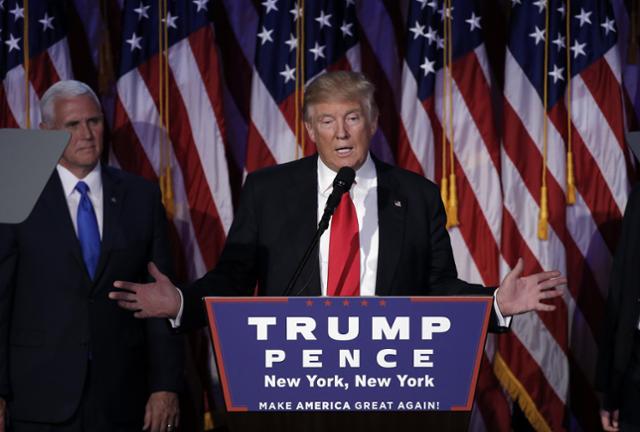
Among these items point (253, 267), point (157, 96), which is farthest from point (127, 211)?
point (157, 96)

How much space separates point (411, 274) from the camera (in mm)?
2422

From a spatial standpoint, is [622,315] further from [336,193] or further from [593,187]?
[336,193]

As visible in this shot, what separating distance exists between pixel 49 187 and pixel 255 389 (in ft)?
4.54

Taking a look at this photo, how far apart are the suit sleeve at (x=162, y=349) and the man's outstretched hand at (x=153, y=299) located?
91cm

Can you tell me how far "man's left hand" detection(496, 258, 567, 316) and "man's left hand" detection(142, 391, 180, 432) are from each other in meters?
1.39

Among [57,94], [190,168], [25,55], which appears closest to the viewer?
[57,94]

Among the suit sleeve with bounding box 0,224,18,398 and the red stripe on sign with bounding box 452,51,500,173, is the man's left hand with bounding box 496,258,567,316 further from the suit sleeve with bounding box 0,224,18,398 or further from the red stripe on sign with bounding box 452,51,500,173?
the red stripe on sign with bounding box 452,51,500,173

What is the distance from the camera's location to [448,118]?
12.5 feet

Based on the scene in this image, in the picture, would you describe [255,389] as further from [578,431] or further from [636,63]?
[636,63]

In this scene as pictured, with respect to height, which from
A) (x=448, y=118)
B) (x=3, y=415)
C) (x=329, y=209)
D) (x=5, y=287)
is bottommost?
(x=3, y=415)

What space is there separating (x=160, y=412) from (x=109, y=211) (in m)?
0.69

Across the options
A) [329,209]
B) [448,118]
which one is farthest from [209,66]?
[329,209]

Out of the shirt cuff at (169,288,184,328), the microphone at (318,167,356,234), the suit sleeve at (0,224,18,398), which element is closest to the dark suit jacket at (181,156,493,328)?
the shirt cuff at (169,288,184,328)

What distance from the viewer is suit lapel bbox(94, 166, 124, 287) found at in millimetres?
2770
